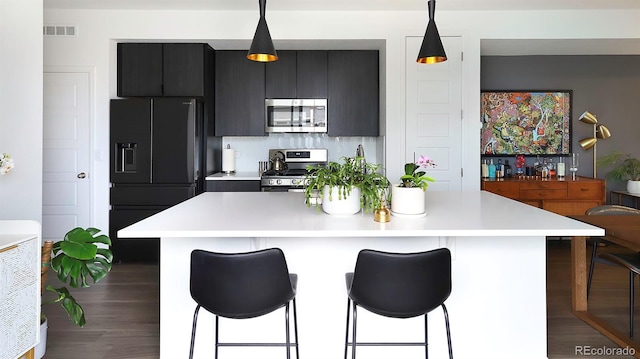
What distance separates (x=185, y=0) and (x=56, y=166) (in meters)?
2.12

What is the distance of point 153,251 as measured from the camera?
4324 mm

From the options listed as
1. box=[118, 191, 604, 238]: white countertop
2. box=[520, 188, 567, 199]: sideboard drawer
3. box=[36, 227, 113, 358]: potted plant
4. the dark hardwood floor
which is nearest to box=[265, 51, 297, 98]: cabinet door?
the dark hardwood floor

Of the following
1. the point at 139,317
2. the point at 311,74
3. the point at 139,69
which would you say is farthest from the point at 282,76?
the point at 139,317

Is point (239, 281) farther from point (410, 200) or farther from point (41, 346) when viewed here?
point (41, 346)

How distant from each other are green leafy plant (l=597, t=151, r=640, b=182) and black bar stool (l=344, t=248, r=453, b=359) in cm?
450

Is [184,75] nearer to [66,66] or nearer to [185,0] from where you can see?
[185,0]

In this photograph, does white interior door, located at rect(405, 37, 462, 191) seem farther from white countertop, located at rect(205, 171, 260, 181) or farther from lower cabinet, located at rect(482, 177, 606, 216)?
white countertop, located at rect(205, 171, 260, 181)

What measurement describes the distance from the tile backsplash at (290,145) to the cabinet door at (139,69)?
3.53 feet

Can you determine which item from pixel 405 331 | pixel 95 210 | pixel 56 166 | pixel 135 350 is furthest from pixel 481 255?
pixel 56 166

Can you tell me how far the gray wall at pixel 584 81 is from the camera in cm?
519

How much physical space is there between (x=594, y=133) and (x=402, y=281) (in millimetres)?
4772

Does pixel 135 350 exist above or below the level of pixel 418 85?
below

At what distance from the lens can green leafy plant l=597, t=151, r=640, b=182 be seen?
16.1ft

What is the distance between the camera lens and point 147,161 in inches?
169
